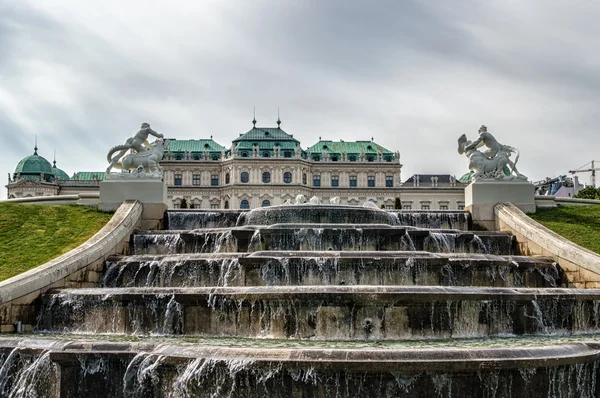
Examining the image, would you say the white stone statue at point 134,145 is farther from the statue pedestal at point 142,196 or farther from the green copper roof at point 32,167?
the green copper roof at point 32,167

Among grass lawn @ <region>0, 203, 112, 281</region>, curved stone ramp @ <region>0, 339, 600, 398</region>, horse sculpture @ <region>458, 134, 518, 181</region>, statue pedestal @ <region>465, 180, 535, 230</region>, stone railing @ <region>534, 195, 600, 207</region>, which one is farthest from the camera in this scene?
stone railing @ <region>534, 195, 600, 207</region>

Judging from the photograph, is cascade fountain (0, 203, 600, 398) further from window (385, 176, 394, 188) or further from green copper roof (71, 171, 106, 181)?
green copper roof (71, 171, 106, 181)

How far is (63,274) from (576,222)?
55.1 ft

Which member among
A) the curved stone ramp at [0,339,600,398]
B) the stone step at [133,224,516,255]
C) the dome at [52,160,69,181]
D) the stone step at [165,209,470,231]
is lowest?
the curved stone ramp at [0,339,600,398]

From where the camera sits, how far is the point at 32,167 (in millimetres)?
116812

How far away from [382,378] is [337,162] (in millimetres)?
101258

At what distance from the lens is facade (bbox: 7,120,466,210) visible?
106m

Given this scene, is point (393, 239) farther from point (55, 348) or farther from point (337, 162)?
point (337, 162)

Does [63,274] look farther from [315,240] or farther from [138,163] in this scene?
[138,163]

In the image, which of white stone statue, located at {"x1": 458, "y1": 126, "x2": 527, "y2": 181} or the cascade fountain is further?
white stone statue, located at {"x1": 458, "y1": 126, "x2": 527, "y2": 181}

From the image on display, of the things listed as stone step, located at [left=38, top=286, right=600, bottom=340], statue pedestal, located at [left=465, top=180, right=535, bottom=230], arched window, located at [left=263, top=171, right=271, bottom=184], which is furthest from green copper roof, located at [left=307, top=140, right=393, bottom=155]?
stone step, located at [left=38, top=286, right=600, bottom=340]

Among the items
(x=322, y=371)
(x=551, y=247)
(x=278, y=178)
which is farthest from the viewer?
(x=278, y=178)

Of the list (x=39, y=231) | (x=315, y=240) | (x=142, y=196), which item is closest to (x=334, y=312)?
(x=315, y=240)

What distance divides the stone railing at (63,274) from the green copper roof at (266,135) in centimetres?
9005
